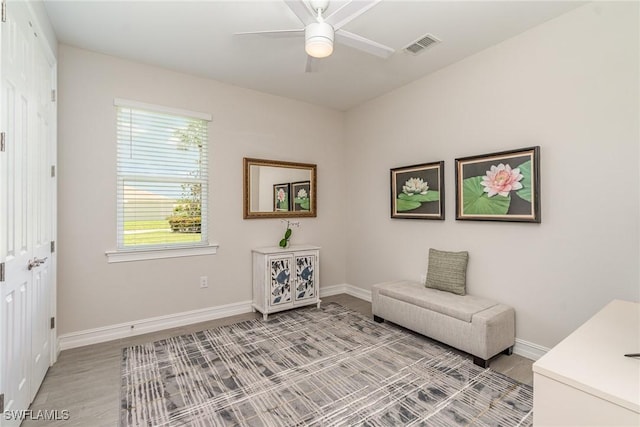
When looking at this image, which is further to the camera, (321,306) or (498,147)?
(321,306)

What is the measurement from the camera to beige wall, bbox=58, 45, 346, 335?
287 centimetres

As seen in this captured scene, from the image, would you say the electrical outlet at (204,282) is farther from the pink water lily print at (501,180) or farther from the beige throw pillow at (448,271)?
the pink water lily print at (501,180)

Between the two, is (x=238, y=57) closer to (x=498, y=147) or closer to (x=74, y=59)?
(x=74, y=59)

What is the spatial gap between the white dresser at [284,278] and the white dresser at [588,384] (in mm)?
2821

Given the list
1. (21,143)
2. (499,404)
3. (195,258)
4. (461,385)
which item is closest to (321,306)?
(195,258)

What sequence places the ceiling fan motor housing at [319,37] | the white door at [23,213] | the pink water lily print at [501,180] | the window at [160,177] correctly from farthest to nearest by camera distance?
the window at [160,177]
the pink water lily print at [501,180]
the ceiling fan motor housing at [319,37]
the white door at [23,213]

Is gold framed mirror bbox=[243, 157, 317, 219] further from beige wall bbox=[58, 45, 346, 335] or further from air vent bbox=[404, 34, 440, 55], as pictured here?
air vent bbox=[404, 34, 440, 55]

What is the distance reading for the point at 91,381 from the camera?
230 cm

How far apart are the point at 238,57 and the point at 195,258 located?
7.34 ft

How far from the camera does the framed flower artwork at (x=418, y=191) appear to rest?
3.36 meters

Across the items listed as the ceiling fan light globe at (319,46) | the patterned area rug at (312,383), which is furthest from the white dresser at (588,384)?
the ceiling fan light globe at (319,46)

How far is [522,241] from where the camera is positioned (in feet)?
8.79

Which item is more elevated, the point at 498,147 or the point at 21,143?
the point at 498,147

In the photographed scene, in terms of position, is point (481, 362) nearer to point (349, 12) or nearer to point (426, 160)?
point (426, 160)
